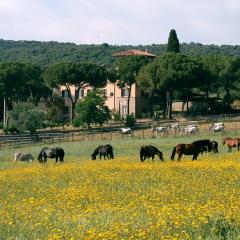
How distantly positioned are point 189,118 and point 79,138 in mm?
23559

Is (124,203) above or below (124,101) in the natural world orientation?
below

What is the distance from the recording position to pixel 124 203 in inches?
703

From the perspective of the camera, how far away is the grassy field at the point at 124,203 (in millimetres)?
12727

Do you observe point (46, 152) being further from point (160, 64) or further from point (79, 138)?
point (160, 64)

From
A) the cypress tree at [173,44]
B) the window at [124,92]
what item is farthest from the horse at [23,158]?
the cypress tree at [173,44]

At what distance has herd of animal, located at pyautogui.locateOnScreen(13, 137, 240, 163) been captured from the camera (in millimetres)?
37781

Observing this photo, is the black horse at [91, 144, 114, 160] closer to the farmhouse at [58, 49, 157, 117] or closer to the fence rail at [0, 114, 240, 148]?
the fence rail at [0, 114, 240, 148]

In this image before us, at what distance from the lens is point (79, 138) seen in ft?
255

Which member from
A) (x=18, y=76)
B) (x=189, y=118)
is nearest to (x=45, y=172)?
(x=189, y=118)

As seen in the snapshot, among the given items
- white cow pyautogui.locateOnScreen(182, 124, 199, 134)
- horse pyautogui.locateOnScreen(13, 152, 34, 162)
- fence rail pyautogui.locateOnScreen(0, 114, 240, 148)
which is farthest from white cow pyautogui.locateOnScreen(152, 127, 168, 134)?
horse pyautogui.locateOnScreen(13, 152, 34, 162)

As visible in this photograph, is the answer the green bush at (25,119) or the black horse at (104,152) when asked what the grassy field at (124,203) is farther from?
the green bush at (25,119)

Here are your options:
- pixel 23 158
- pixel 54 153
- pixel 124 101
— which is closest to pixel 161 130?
pixel 23 158

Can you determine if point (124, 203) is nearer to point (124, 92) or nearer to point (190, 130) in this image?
point (190, 130)

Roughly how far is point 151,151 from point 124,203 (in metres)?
20.9
